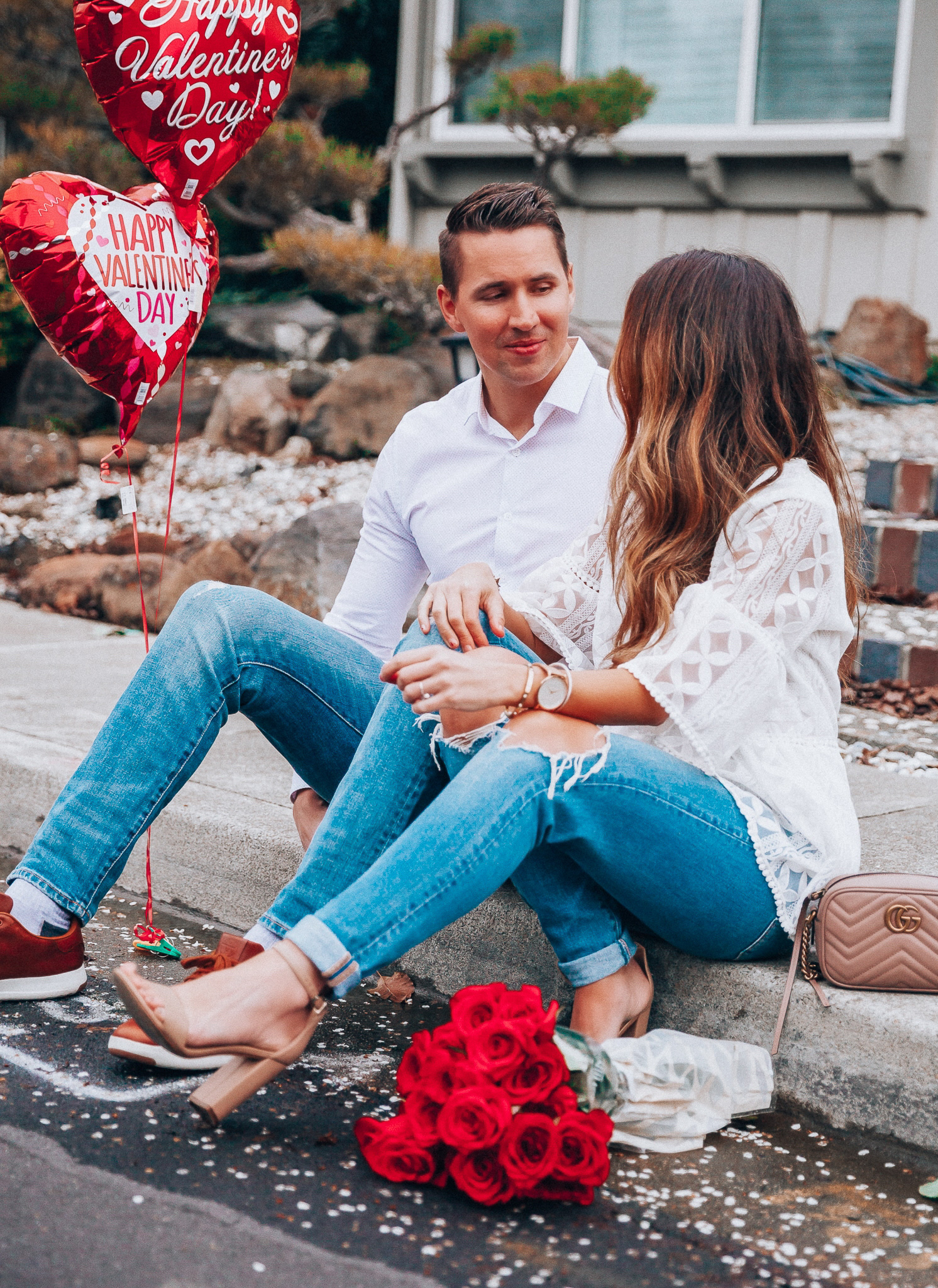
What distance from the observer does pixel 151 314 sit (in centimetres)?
287

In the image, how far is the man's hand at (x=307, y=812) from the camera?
2.79 metres

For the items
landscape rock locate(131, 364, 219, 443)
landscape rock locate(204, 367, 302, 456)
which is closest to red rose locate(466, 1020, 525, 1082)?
landscape rock locate(204, 367, 302, 456)

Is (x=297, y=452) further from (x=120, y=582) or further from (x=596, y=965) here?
(x=596, y=965)

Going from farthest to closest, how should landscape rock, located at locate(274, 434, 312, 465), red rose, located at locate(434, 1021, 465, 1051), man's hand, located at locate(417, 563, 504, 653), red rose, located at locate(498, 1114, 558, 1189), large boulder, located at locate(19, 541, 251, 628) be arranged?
landscape rock, located at locate(274, 434, 312, 465) < large boulder, located at locate(19, 541, 251, 628) < man's hand, located at locate(417, 563, 504, 653) < red rose, located at locate(434, 1021, 465, 1051) < red rose, located at locate(498, 1114, 558, 1189)

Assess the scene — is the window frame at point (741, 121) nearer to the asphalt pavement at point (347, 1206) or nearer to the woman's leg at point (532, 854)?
the woman's leg at point (532, 854)

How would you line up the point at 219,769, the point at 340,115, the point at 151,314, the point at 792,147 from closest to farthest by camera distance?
the point at 151,314, the point at 219,769, the point at 792,147, the point at 340,115

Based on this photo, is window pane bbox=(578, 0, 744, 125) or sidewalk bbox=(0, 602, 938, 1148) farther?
window pane bbox=(578, 0, 744, 125)

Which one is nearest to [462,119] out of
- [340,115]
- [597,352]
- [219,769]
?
[340,115]

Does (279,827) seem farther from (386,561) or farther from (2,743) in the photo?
(2,743)

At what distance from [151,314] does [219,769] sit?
51.0 inches

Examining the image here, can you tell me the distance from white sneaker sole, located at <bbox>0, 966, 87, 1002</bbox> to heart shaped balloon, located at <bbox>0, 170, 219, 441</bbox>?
3.75 feet

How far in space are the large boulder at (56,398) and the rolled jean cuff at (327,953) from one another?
26.4 ft

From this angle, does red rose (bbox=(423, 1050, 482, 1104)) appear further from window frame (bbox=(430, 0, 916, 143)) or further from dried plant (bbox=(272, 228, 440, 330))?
window frame (bbox=(430, 0, 916, 143))

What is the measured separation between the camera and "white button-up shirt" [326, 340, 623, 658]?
2852mm
